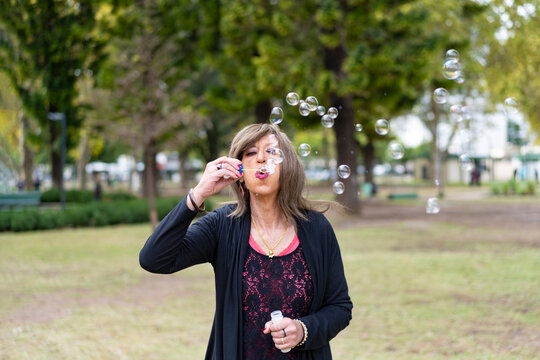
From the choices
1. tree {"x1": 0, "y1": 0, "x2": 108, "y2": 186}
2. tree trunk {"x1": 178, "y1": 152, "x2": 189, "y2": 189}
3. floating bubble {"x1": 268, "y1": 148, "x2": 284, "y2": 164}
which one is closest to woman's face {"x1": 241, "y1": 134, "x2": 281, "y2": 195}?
floating bubble {"x1": 268, "y1": 148, "x2": 284, "y2": 164}

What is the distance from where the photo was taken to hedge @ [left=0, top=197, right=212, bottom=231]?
1797cm

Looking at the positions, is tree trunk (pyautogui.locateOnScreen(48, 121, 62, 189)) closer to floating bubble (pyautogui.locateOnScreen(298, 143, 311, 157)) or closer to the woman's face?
floating bubble (pyautogui.locateOnScreen(298, 143, 311, 157))

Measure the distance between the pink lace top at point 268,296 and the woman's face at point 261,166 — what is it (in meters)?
0.34


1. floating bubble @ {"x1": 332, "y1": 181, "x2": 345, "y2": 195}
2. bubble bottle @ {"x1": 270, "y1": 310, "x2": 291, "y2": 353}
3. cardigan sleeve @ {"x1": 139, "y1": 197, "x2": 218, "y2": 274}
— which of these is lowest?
bubble bottle @ {"x1": 270, "y1": 310, "x2": 291, "y2": 353}

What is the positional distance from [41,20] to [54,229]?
8566mm

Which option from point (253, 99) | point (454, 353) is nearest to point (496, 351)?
point (454, 353)

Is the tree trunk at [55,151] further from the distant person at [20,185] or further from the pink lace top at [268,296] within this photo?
the pink lace top at [268,296]

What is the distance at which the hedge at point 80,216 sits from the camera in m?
18.0

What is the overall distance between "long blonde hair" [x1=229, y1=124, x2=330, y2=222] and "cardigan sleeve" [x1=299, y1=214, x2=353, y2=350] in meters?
0.20

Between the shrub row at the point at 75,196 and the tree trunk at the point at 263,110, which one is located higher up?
the tree trunk at the point at 263,110

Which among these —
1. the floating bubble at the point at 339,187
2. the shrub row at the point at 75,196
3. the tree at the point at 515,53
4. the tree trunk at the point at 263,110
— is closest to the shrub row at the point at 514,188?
the tree at the point at 515,53

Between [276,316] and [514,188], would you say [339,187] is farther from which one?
[514,188]

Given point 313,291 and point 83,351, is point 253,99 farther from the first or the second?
point 313,291

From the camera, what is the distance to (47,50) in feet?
73.2
